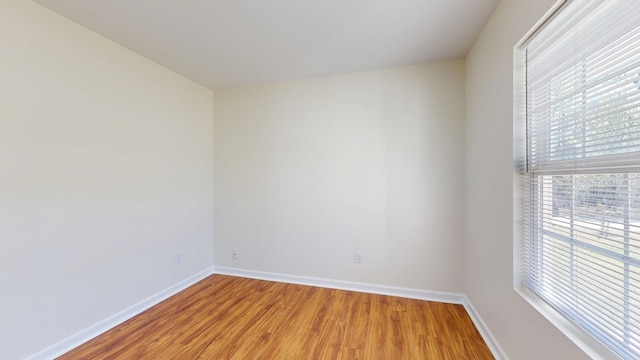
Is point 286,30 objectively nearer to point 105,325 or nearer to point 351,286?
point 351,286

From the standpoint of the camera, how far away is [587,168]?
989 millimetres

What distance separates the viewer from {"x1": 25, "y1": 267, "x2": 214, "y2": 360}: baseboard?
1.65 meters

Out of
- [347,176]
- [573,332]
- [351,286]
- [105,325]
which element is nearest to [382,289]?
[351,286]

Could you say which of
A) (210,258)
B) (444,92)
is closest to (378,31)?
(444,92)

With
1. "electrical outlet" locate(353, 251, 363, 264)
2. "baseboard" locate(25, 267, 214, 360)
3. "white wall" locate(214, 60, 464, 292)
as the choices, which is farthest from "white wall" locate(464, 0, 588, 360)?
"baseboard" locate(25, 267, 214, 360)

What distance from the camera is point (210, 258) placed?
3.15 m

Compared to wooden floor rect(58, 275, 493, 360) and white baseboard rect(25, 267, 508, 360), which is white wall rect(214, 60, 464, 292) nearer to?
white baseboard rect(25, 267, 508, 360)

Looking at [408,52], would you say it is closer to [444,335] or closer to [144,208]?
[444,335]

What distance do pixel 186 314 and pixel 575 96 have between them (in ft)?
10.2

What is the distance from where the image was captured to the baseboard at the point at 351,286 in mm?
2402

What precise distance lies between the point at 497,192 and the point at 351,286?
5.74 feet

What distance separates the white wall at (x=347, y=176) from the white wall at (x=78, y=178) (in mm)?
706

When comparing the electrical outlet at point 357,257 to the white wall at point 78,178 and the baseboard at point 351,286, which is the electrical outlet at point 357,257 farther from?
the white wall at point 78,178

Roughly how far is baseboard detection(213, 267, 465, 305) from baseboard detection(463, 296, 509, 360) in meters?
0.20
